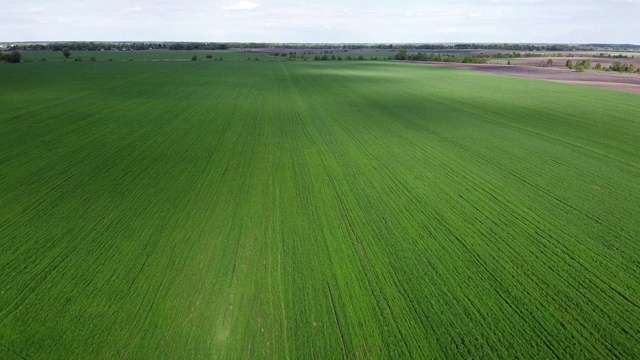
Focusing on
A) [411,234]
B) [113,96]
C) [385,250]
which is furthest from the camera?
[113,96]

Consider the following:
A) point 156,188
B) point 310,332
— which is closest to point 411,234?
point 310,332

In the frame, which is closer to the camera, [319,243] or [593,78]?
[319,243]

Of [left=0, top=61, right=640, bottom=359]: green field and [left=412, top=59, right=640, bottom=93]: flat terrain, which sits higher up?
[left=412, top=59, right=640, bottom=93]: flat terrain

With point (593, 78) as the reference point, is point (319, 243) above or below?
below

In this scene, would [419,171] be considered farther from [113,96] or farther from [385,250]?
[113,96]

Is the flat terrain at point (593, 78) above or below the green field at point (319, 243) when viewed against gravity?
above

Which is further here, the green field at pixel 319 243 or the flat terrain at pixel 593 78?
the flat terrain at pixel 593 78

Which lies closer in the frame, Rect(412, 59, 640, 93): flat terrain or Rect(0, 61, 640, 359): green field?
Rect(0, 61, 640, 359): green field

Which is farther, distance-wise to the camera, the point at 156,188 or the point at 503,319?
the point at 156,188
